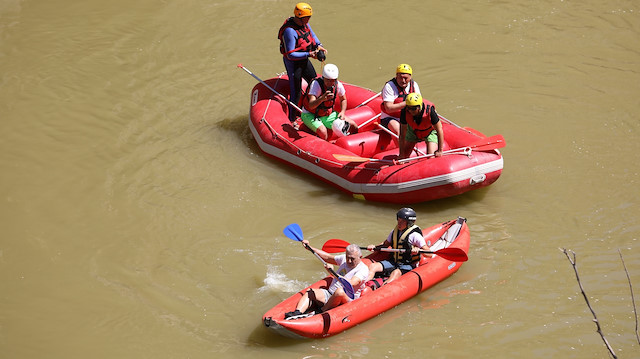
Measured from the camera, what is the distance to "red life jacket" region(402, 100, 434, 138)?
809 cm

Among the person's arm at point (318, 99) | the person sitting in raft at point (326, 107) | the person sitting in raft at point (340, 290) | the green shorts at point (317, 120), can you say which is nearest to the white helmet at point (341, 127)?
the person sitting in raft at point (326, 107)

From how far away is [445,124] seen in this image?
883 cm

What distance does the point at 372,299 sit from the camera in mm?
6562

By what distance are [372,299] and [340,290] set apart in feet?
1.00

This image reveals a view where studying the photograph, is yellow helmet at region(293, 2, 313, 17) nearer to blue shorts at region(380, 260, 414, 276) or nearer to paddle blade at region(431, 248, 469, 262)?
blue shorts at region(380, 260, 414, 276)

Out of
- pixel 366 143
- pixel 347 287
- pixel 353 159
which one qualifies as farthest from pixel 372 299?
pixel 366 143

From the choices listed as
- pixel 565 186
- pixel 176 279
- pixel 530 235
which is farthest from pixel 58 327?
pixel 565 186

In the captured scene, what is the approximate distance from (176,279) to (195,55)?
5.53 meters

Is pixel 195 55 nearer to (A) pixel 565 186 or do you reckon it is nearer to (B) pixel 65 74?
(B) pixel 65 74

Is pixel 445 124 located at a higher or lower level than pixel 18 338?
higher

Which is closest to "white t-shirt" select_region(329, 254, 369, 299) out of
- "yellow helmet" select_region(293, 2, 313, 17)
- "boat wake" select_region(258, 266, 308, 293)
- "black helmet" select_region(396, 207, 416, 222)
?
"boat wake" select_region(258, 266, 308, 293)

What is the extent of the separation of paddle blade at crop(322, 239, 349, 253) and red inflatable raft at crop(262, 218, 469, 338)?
24 cm

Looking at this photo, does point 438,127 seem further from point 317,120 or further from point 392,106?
point 317,120

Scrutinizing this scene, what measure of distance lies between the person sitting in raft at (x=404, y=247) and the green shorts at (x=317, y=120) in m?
2.39
